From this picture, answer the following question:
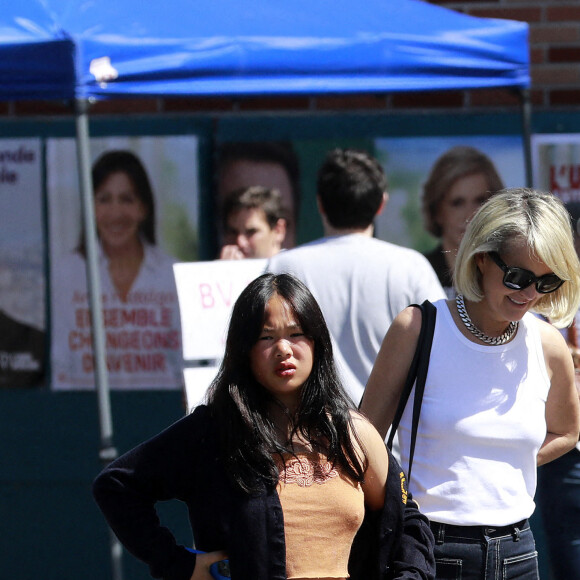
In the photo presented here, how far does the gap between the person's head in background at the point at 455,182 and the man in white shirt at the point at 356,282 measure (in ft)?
4.82

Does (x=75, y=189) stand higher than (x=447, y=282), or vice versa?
(x=75, y=189)

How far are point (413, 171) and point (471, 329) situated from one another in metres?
2.59

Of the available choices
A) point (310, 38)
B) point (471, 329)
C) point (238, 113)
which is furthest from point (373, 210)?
point (238, 113)

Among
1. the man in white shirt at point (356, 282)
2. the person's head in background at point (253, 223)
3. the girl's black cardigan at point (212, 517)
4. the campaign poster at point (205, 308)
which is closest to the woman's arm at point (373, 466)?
the girl's black cardigan at point (212, 517)

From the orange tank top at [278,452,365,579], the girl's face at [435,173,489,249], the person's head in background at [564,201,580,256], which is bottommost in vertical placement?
the orange tank top at [278,452,365,579]

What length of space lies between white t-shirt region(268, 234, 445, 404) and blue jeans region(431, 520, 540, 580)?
3.28 ft

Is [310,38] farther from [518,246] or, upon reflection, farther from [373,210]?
[518,246]

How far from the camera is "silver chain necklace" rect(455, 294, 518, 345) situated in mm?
2529

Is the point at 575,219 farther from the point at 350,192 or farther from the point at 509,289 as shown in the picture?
the point at 509,289

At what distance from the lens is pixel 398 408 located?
99.0 inches

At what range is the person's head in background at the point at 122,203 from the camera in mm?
5008

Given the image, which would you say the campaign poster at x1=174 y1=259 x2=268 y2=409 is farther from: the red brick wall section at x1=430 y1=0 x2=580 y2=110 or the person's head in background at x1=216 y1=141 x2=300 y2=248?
the red brick wall section at x1=430 y1=0 x2=580 y2=110

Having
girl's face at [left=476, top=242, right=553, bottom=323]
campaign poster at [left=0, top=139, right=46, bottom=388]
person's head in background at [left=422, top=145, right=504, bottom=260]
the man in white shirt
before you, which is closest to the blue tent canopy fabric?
the man in white shirt

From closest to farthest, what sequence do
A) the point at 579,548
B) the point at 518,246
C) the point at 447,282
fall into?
the point at 518,246 < the point at 579,548 < the point at 447,282
